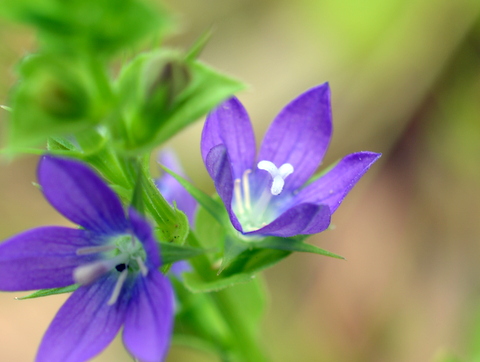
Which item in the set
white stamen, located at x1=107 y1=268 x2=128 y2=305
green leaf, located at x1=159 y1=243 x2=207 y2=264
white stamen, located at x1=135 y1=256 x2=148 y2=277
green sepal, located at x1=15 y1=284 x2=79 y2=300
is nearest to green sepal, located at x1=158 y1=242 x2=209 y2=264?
green leaf, located at x1=159 y1=243 x2=207 y2=264

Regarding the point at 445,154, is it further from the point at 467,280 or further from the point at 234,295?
the point at 234,295

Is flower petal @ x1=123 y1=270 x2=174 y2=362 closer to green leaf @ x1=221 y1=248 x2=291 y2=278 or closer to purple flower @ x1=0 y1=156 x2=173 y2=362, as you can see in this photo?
purple flower @ x1=0 y1=156 x2=173 y2=362

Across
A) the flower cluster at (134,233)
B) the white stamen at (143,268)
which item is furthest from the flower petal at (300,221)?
the white stamen at (143,268)

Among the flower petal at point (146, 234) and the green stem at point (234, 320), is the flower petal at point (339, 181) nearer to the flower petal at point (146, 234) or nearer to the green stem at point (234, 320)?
the green stem at point (234, 320)

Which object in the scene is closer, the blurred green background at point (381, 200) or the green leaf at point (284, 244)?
the green leaf at point (284, 244)

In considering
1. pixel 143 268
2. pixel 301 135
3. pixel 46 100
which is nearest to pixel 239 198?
pixel 301 135

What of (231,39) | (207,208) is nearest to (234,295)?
(207,208)
